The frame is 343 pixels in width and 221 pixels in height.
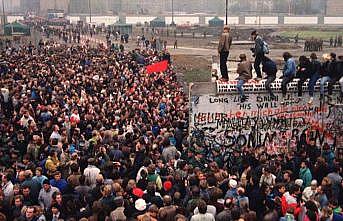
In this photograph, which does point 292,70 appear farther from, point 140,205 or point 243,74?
point 140,205

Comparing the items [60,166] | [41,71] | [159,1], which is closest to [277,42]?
[41,71]

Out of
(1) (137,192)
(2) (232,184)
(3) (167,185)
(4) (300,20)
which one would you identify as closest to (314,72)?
(2) (232,184)

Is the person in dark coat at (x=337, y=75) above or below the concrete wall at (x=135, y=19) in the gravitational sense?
below

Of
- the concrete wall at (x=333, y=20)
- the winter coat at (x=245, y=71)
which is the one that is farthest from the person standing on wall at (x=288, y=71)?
the concrete wall at (x=333, y=20)

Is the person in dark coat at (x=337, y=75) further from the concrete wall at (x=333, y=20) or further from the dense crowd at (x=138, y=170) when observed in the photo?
the concrete wall at (x=333, y=20)

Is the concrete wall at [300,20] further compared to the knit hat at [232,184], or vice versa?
the concrete wall at [300,20]

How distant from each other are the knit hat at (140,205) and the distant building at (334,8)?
115395mm

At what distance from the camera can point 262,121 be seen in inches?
512

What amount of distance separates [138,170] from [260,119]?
13.5 feet

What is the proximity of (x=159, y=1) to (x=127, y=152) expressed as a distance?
148 meters

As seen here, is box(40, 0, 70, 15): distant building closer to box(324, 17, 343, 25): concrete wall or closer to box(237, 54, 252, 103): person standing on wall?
box(324, 17, 343, 25): concrete wall

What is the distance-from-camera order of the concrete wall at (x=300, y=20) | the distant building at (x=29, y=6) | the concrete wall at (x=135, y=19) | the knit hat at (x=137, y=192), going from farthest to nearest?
1. the distant building at (x=29, y=6)
2. the concrete wall at (x=135, y=19)
3. the concrete wall at (x=300, y=20)
4. the knit hat at (x=137, y=192)

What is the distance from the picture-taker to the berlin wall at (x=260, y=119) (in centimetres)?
1272

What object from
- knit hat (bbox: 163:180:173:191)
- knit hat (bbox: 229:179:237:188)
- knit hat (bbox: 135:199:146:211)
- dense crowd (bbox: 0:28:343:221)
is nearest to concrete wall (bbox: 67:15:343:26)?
dense crowd (bbox: 0:28:343:221)
